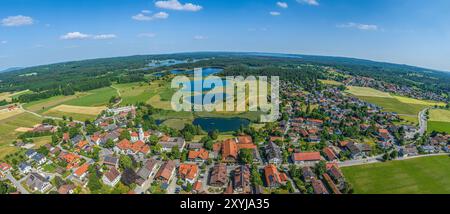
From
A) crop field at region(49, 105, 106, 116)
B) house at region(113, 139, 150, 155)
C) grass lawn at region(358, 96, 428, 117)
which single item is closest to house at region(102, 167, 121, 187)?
house at region(113, 139, 150, 155)

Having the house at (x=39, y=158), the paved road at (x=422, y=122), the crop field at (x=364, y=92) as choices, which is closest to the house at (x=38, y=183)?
the house at (x=39, y=158)

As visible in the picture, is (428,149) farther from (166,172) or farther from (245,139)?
(166,172)

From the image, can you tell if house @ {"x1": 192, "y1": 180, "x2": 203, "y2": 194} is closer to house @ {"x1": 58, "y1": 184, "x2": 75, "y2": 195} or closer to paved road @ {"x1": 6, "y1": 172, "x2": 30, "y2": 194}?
house @ {"x1": 58, "y1": 184, "x2": 75, "y2": 195}

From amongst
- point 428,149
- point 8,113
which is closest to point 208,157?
point 428,149

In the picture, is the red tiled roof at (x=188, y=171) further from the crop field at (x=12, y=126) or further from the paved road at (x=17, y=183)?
the crop field at (x=12, y=126)

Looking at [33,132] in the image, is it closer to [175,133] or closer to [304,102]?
[175,133]

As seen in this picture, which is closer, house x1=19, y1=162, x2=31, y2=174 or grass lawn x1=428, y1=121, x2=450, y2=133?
house x1=19, y1=162, x2=31, y2=174
